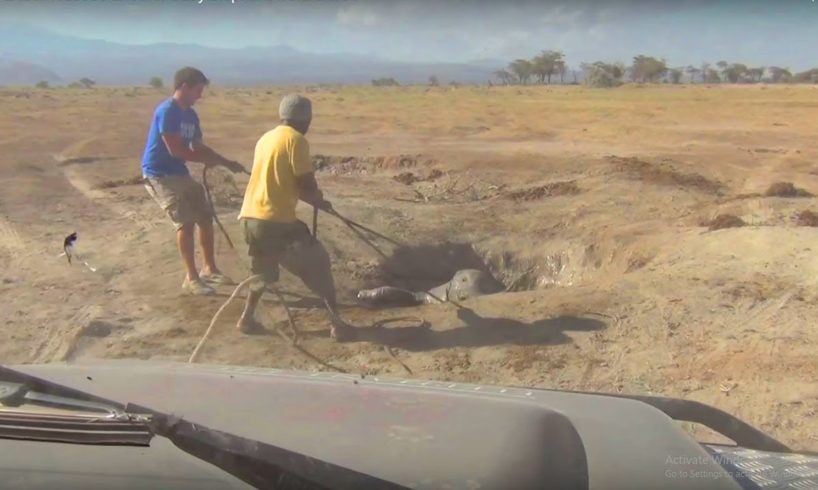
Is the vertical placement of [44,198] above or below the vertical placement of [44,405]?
below

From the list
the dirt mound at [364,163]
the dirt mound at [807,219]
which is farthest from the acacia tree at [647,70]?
the dirt mound at [807,219]

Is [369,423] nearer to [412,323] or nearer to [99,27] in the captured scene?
[412,323]

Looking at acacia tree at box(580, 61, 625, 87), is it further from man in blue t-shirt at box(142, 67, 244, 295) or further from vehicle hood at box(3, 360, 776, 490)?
vehicle hood at box(3, 360, 776, 490)

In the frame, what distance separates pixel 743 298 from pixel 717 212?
324cm

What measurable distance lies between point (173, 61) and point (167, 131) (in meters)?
7.24

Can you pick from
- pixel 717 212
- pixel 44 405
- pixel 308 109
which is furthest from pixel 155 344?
pixel 717 212

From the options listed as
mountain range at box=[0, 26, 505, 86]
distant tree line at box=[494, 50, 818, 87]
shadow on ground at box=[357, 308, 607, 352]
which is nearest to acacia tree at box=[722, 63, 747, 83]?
distant tree line at box=[494, 50, 818, 87]

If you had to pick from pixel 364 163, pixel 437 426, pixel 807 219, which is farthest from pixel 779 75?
pixel 437 426

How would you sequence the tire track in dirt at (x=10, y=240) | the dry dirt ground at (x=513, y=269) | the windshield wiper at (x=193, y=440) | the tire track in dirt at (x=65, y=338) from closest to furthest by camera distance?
the windshield wiper at (x=193, y=440)
the dry dirt ground at (x=513, y=269)
the tire track in dirt at (x=65, y=338)
the tire track in dirt at (x=10, y=240)

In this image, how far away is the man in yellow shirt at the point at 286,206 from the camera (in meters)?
6.03

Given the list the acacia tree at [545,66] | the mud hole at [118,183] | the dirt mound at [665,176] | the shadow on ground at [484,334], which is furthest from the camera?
the acacia tree at [545,66]

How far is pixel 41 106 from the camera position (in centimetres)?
2916

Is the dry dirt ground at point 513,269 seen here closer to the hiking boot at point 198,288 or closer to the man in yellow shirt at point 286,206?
the hiking boot at point 198,288

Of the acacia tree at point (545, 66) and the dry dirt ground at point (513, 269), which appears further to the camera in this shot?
the acacia tree at point (545, 66)
